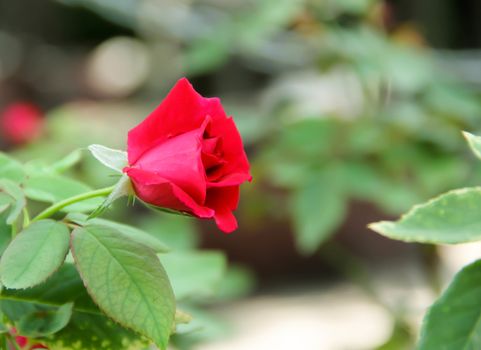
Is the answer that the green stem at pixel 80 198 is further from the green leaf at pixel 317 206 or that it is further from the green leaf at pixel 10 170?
the green leaf at pixel 317 206

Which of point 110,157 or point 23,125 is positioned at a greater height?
point 110,157

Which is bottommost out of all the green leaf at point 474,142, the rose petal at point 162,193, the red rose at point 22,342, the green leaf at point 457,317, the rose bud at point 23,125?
the rose bud at point 23,125

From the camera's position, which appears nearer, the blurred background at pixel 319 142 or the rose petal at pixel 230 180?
the rose petal at pixel 230 180

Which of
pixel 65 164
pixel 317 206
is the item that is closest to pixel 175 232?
pixel 317 206

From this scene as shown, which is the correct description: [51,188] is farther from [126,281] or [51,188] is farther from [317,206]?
→ [317,206]

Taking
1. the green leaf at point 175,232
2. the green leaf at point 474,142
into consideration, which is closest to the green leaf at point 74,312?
the green leaf at point 474,142

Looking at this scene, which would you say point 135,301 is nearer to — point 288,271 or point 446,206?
point 446,206

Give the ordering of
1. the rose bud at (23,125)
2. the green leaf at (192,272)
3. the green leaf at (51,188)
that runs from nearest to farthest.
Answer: the green leaf at (51,188)
the green leaf at (192,272)
the rose bud at (23,125)
